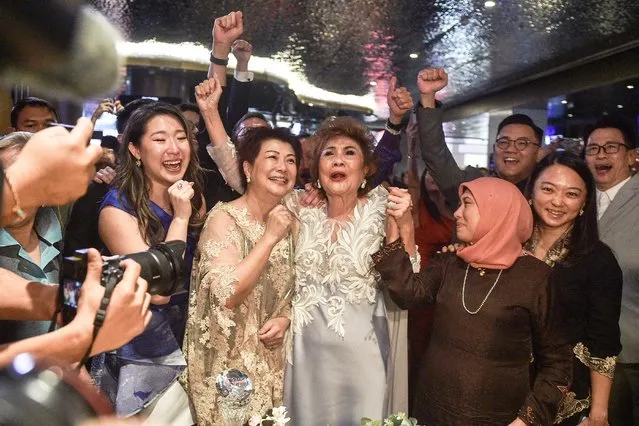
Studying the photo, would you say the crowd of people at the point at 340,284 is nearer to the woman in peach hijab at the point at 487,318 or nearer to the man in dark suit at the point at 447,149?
the woman in peach hijab at the point at 487,318

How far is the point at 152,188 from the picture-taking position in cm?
213

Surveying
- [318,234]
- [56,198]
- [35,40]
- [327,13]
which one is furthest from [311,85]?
[56,198]

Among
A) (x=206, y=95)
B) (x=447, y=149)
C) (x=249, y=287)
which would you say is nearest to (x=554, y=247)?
(x=447, y=149)

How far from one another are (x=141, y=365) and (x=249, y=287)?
1.42 feet

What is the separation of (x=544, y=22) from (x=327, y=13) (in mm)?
2116

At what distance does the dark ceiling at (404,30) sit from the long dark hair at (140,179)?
3.17 m

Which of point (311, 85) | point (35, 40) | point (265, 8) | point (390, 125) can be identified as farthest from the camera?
point (311, 85)

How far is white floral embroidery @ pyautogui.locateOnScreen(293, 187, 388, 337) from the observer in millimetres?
2246

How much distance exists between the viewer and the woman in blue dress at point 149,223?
1.96 metres

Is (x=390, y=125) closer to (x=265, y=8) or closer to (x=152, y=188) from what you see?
(x=152, y=188)

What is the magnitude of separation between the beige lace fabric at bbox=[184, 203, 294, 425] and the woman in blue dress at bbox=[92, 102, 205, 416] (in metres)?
0.07

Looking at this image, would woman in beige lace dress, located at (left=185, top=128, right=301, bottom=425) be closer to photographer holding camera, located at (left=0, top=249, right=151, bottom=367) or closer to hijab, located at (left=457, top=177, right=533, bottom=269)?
hijab, located at (left=457, top=177, right=533, bottom=269)

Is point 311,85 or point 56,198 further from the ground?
point 311,85

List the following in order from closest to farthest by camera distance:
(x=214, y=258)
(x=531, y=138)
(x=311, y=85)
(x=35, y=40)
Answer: (x=214, y=258) < (x=531, y=138) < (x=35, y=40) < (x=311, y=85)
